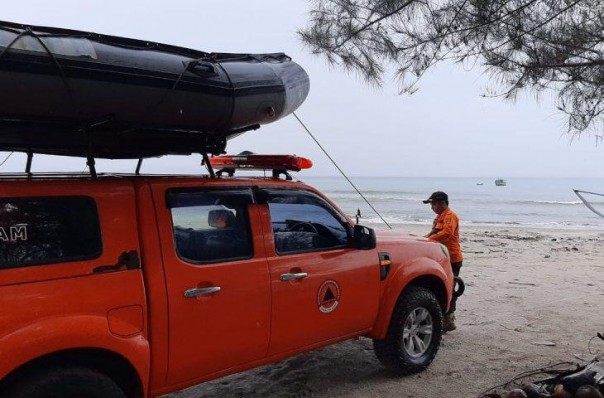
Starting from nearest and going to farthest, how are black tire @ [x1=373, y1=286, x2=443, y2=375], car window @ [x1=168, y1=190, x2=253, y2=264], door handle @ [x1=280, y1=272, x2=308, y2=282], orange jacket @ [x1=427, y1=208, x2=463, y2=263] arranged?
car window @ [x1=168, y1=190, x2=253, y2=264], door handle @ [x1=280, y1=272, x2=308, y2=282], black tire @ [x1=373, y1=286, x2=443, y2=375], orange jacket @ [x1=427, y1=208, x2=463, y2=263]

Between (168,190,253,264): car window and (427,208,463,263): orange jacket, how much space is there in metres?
2.90

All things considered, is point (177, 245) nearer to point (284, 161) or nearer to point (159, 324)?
point (159, 324)

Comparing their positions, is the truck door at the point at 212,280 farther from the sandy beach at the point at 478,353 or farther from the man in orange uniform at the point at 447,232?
the man in orange uniform at the point at 447,232

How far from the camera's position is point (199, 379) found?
Answer: 337 cm

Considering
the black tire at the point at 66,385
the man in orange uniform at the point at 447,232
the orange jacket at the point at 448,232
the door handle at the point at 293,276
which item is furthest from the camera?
the orange jacket at the point at 448,232

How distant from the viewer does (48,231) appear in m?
2.80

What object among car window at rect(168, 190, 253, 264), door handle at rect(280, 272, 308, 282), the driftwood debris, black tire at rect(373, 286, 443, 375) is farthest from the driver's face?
the driftwood debris

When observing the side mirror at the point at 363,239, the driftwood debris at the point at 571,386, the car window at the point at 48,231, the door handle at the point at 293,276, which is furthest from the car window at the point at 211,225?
the driftwood debris at the point at 571,386

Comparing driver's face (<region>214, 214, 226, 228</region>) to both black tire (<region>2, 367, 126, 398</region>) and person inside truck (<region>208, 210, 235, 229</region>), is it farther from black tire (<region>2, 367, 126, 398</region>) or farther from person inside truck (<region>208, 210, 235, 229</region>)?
black tire (<region>2, 367, 126, 398</region>)

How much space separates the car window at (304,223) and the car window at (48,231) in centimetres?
133

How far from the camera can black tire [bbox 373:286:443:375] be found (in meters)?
4.63

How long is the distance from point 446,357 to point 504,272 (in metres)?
5.76

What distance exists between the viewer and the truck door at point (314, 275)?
380cm

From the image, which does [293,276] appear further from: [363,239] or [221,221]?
[363,239]
